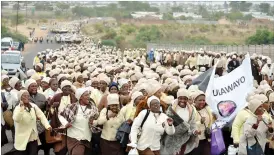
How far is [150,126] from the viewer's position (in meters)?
9.03

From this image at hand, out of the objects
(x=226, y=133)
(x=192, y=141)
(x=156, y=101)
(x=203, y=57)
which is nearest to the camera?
(x=156, y=101)

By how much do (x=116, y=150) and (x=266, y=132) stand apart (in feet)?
6.96

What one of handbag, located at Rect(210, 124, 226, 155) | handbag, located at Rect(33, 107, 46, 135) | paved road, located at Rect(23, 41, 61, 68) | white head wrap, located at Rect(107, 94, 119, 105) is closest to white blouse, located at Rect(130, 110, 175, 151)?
white head wrap, located at Rect(107, 94, 119, 105)

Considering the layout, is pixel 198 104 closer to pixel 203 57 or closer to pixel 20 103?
pixel 20 103

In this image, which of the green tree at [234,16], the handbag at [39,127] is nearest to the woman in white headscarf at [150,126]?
the handbag at [39,127]

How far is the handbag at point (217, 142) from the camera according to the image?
10125 millimetres

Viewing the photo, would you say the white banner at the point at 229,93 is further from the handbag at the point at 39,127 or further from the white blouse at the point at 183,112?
the handbag at the point at 39,127

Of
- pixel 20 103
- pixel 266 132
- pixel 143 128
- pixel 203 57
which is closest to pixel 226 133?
pixel 266 132

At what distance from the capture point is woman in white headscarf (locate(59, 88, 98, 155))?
9.97 metres

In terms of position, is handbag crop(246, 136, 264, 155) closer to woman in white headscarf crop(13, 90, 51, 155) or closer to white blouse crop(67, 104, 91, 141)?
white blouse crop(67, 104, 91, 141)

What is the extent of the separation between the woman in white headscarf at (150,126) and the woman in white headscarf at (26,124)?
57.4 inches

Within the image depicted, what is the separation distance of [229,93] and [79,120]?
2.51 meters

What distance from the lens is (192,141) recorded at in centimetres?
980

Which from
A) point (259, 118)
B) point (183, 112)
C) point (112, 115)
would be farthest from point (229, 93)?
point (112, 115)
